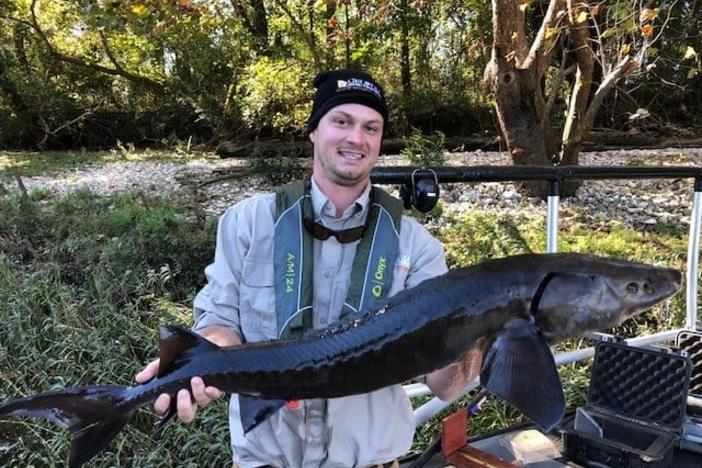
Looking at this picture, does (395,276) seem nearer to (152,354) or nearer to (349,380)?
(349,380)

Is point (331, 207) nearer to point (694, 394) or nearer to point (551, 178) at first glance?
point (551, 178)

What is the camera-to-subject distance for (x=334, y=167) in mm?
2436

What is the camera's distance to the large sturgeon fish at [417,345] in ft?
6.19

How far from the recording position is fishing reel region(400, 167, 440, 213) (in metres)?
2.50

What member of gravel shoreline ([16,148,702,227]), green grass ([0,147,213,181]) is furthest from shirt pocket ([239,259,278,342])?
green grass ([0,147,213,181])

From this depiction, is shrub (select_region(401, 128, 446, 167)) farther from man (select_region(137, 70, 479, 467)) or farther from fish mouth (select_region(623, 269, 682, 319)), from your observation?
fish mouth (select_region(623, 269, 682, 319))

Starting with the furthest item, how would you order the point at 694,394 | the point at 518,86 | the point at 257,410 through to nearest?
the point at 518,86 < the point at 694,394 < the point at 257,410

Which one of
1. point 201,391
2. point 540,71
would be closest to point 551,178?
point 201,391

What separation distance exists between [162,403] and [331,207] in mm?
929

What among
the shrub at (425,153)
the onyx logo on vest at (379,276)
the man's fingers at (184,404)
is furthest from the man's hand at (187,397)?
the shrub at (425,153)

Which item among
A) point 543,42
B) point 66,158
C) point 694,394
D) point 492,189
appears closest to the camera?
point 694,394

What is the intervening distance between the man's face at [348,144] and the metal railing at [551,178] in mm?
141

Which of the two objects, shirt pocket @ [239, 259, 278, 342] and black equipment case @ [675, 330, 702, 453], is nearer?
shirt pocket @ [239, 259, 278, 342]

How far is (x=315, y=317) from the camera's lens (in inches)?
95.8
